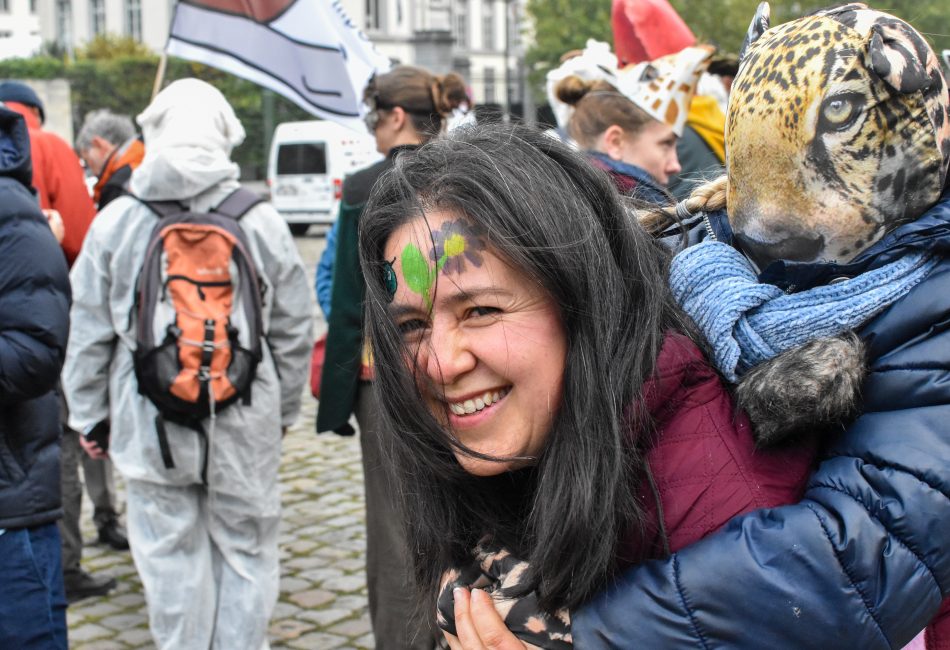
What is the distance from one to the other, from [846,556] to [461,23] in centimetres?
5599

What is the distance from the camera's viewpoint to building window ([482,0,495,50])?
55969mm

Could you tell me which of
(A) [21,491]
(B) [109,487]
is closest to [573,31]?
(B) [109,487]

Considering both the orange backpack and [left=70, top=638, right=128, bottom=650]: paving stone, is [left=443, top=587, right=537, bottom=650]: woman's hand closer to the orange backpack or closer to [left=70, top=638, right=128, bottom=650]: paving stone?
the orange backpack

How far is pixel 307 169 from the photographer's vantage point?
25.0 m

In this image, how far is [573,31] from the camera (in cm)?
3984

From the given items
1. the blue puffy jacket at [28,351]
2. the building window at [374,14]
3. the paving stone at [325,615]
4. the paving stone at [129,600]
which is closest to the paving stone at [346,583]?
the paving stone at [325,615]

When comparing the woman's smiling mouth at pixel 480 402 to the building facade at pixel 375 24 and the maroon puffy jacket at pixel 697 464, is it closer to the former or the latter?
the maroon puffy jacket at pixel 697 464

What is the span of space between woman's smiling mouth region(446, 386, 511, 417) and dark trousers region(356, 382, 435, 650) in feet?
7.78

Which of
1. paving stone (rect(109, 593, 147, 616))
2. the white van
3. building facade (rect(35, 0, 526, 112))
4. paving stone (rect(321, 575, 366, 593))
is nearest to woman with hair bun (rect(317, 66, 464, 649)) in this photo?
paving stone (rect(321, 575, 366, 593))

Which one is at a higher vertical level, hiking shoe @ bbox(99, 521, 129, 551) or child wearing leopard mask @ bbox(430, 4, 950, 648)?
child wearing leopard mask @ bbox(430, 4, 950, 648)

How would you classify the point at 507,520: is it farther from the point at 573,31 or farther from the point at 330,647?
the point at 573,31

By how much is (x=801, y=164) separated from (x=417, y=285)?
552mm

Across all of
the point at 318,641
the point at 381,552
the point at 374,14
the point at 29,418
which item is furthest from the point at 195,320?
the point at 374,14

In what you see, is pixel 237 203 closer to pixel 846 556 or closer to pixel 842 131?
pixel 842 131
